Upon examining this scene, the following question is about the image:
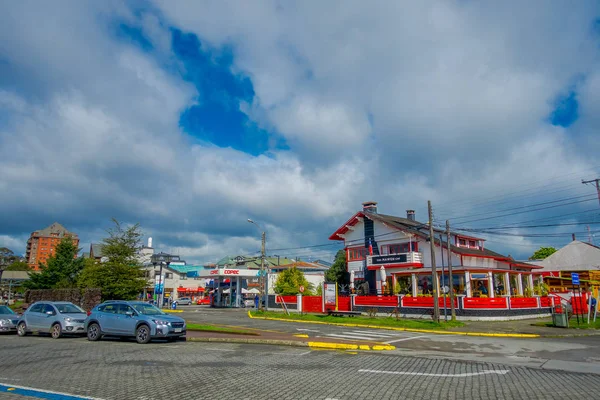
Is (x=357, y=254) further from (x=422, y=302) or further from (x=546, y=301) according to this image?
(x=546, y=301)

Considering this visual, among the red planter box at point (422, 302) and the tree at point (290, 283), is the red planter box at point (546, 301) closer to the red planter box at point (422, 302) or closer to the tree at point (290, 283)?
the red planter box at point (422, 302)

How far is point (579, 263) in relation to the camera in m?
55.2

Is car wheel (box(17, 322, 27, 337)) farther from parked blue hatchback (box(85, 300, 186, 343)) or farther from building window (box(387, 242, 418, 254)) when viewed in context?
building window (box(387, 242, 418, 254))

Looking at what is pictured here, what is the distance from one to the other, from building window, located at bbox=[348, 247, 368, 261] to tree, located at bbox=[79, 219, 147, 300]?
75.3 ft

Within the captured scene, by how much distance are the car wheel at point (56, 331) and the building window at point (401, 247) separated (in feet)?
96.0

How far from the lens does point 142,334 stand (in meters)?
15.6

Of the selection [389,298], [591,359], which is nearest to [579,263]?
[389,298]

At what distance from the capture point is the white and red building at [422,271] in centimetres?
3073

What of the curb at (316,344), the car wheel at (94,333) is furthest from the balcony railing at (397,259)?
the car wheel at (94,333)

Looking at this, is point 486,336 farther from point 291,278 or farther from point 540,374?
point 291,278

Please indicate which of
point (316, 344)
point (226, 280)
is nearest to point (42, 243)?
point (226, 280)

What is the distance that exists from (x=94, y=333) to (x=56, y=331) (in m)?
2.51

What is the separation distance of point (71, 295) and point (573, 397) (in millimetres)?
33478

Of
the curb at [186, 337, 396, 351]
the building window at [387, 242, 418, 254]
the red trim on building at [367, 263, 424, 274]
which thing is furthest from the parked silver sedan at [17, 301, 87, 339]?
the building window at [387, 242, 418, 254]
